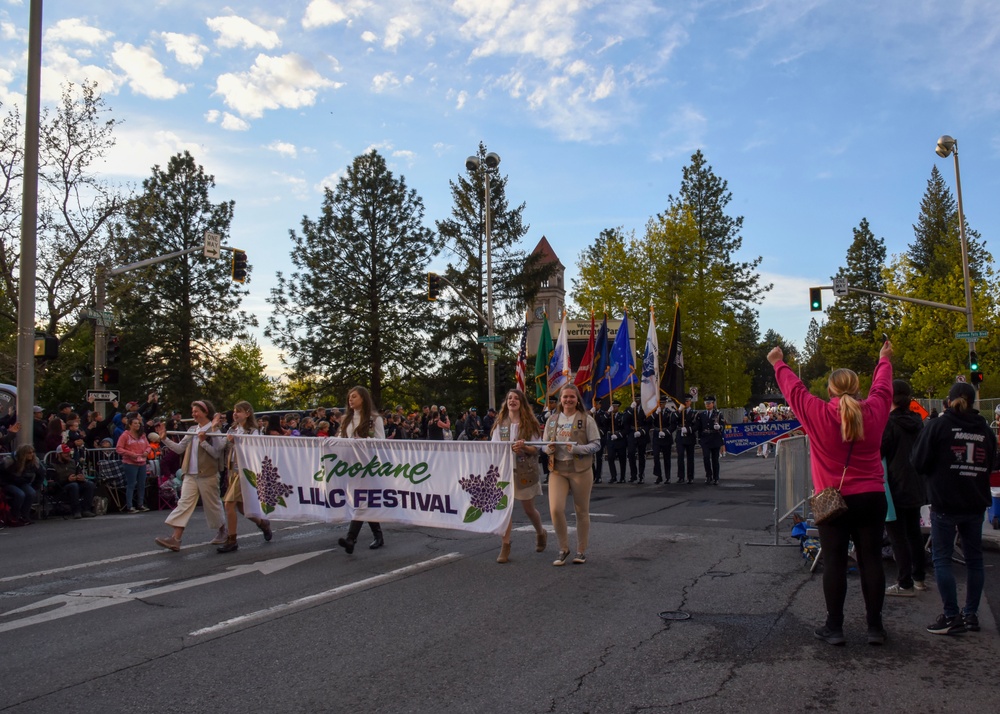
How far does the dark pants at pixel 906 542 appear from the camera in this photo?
7.05 metres

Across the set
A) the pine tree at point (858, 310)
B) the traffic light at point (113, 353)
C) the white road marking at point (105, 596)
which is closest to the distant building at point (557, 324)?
the traffic light at point (113, 353)

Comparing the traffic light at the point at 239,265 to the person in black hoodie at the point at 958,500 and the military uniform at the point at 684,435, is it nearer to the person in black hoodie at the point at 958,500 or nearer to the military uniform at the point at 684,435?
the military uniform at the point at 684,435

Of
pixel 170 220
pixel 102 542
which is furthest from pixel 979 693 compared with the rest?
pixel 170 220

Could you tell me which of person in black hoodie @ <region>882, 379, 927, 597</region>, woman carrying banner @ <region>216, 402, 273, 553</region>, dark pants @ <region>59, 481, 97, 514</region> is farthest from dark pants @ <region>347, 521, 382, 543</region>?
dark pants @ <region>59, 481, 97, 514</region>

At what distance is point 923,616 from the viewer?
248 inches

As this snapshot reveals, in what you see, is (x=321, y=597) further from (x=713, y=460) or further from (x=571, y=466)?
(x=713, y=460)

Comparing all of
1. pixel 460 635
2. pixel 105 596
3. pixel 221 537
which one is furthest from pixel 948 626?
pixel 221 537

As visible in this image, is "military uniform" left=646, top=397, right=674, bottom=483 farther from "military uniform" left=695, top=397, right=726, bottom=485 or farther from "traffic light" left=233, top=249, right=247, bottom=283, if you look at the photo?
"traffic light" left=233, top=249, right=247, bottom=283

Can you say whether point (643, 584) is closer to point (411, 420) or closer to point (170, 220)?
point (411, 420)

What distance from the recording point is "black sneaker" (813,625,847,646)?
5.40m

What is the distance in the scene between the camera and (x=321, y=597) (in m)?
7.00

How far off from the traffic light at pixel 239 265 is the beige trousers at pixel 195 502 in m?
14.8

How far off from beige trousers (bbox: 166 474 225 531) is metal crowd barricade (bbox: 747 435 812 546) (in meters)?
6.61

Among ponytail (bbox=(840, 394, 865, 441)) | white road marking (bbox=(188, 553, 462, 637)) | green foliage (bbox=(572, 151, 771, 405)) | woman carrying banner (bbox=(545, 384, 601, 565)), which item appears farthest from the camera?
green foliage (bbox=(572, 151, 771, 405))
